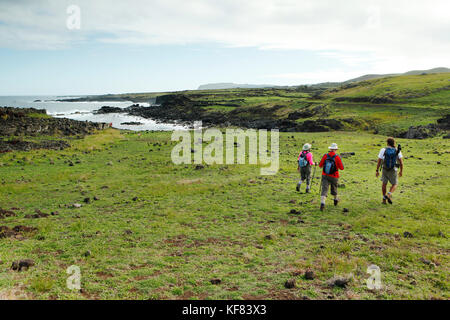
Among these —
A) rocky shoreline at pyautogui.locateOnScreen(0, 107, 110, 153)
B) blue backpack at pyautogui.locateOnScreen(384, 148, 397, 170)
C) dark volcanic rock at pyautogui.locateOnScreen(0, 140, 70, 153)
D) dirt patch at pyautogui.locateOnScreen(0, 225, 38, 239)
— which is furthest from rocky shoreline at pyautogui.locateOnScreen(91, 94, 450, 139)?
dirt patch at pyautogui.locateOnScreen(0, 225, 38, 239)

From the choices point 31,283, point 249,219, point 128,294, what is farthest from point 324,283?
point 31,283

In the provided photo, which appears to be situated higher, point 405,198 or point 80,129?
point 80,129

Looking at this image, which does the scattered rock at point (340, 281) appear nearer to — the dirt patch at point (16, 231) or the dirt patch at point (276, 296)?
the dirt patch at point (276, 296)

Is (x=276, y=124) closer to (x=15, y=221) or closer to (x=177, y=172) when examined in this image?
(x=177, y=172)

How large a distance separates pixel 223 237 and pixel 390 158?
9.91m

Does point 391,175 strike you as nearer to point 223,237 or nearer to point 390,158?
point 390,158

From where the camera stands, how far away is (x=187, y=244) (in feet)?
38.4

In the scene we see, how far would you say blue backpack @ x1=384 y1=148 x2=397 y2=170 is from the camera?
1495 centimetres

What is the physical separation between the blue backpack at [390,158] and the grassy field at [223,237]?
2267mm

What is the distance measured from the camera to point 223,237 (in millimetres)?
12453

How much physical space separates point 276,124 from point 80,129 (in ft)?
165

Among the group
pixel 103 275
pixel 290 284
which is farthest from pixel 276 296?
pixel 103 275

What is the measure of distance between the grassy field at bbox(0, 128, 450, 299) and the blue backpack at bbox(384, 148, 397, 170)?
2.27 m

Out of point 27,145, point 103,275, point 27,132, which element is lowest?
point 103,275
